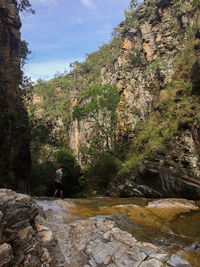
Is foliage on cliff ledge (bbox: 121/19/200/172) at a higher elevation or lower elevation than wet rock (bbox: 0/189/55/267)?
higher

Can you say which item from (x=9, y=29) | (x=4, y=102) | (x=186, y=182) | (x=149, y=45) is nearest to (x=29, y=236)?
(x=186, y=182)

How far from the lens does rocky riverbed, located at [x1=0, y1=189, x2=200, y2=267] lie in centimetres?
336

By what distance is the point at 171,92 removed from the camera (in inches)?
Result: 558

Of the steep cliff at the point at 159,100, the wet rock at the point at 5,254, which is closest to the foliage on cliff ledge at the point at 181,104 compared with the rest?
the steep cliff at the point at 159,100

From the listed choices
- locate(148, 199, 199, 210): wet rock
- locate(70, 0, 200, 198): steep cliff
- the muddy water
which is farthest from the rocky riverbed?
locate(70, 0, 200, 198): steep cliff

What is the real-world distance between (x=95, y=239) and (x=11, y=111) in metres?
14.5

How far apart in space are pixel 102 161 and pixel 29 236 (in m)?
16.9

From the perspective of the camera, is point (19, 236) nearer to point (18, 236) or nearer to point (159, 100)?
point (18, 236)

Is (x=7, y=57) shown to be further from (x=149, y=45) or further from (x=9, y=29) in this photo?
(x=149, y=45)

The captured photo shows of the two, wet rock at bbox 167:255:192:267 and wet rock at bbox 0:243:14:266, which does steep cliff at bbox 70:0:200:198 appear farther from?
wet rock at bbox 0:243:14:266

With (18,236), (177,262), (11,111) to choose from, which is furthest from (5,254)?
(11,111)

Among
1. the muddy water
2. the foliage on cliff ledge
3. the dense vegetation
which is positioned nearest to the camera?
the muddy water

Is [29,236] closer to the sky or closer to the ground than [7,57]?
closer to the ground

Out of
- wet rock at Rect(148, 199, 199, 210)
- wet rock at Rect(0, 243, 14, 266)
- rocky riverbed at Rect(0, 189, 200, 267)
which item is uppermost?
wet rock at Rect(0, 243, 14, 266)
